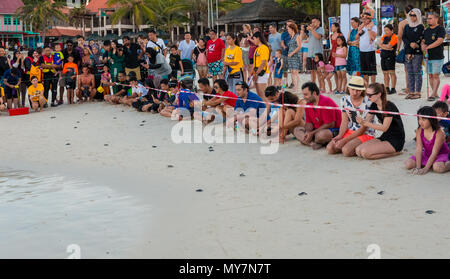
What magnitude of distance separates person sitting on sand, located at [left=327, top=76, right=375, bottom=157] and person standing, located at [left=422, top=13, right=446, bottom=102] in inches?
131

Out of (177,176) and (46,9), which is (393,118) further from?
(46,9)

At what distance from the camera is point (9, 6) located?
72.1 meters

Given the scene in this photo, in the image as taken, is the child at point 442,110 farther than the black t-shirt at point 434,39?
No

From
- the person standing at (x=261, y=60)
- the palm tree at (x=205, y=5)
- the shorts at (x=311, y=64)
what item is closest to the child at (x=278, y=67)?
the shorts at (x=311, y=64)

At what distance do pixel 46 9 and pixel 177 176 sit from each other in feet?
236

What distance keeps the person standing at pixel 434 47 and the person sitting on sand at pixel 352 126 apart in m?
3.33

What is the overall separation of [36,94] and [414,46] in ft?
29.9

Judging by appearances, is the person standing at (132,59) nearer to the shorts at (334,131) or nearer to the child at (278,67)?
the child at (278,67)

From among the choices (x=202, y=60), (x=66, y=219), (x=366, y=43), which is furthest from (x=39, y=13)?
(x=66, y=219)

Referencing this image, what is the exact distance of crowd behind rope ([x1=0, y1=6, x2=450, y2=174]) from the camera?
283 inches

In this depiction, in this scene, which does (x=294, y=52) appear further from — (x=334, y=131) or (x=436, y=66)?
(x=334, y=131)

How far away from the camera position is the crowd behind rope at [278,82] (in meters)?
7.20

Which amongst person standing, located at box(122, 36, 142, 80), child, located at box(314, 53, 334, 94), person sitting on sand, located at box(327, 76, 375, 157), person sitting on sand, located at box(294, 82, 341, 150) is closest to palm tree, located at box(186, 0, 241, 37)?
person standing, located at box(122, 36, 142, 80)

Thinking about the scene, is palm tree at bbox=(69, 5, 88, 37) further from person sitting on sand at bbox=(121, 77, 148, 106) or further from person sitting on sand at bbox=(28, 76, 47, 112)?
person sitting on sand at bbox=(121, 77, 148, 106)
